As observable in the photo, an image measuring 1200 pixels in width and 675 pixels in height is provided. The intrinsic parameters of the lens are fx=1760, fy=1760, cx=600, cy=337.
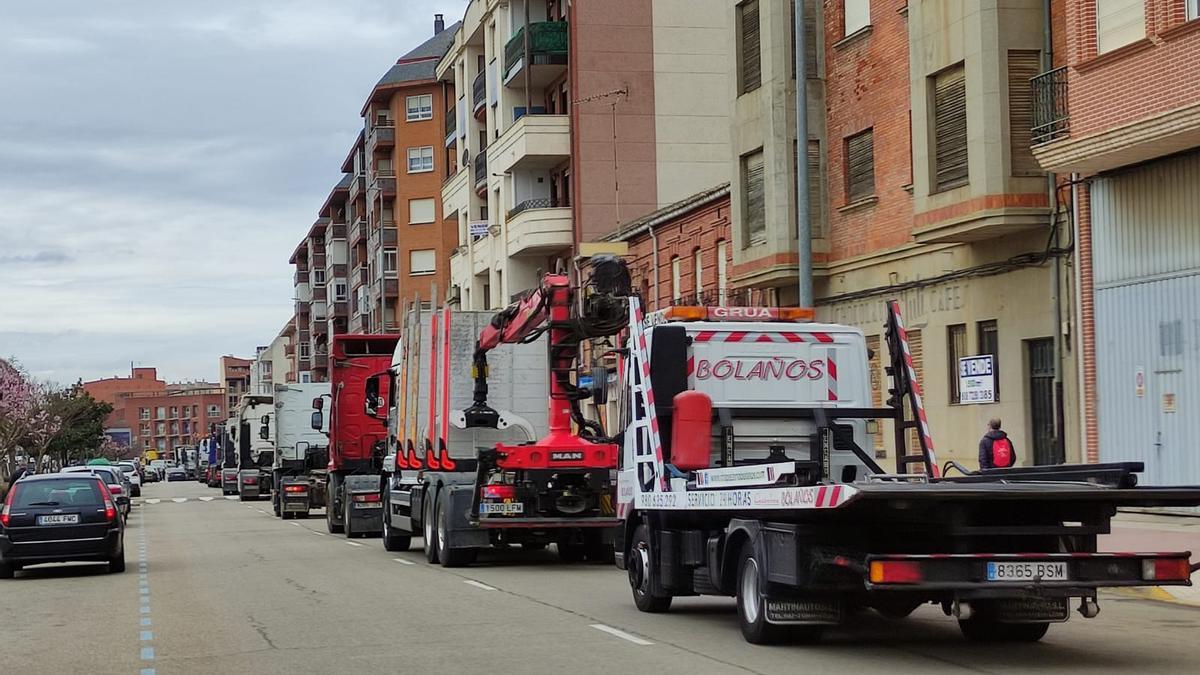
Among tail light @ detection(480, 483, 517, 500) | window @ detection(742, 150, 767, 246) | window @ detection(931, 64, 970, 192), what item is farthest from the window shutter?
tail light @ detection(480, 483, 517, 500)

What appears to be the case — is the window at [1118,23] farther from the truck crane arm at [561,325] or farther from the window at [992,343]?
the truck crane arm at [561,325]

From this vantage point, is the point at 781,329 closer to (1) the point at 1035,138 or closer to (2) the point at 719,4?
(1) the point at 1035,138

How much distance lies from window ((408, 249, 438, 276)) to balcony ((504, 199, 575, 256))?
104 ft

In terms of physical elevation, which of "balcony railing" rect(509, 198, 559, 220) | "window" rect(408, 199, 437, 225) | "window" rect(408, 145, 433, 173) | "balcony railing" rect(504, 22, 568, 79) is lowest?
"balcony railing" rect(509, 198, 559, 220)

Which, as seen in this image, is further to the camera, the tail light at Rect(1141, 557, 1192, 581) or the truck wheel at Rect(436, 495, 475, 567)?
the truck wheel at Rect(436, 495, 475, 567)

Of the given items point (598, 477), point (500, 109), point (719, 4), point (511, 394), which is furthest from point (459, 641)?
point (500, 109)

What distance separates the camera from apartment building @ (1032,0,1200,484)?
860 inches

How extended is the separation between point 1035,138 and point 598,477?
323 inches

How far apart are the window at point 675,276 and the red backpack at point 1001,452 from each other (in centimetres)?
1972

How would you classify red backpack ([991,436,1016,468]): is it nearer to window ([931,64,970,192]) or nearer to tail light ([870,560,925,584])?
window ([931,64,970,192])

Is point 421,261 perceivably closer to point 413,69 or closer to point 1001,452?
point 413,69

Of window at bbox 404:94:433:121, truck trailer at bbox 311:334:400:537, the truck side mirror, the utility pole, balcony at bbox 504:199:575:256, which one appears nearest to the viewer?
the truck side mirror

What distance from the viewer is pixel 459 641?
13891 millimetres

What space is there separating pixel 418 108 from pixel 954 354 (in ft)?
214
